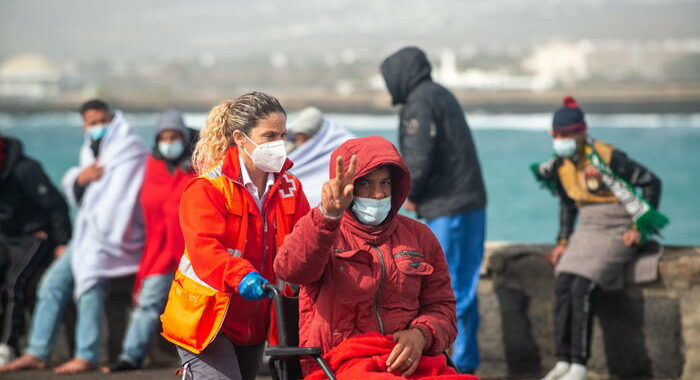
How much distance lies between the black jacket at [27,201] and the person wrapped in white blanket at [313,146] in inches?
73.5

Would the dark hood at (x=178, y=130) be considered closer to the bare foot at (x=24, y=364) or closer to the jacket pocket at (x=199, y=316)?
the bare foot at (x=24, y=364)

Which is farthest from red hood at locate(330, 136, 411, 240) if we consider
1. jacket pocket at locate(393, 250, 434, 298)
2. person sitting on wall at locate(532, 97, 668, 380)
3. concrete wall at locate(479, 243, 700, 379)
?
concrete wall at locate(479, 243, 700, 379)

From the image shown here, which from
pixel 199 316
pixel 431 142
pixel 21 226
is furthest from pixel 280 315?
pixel 21 226

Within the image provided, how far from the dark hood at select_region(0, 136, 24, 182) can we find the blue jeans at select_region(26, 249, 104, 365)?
70 cm

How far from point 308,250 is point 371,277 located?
0.30 metres

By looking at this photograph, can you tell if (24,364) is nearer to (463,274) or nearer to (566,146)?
(463,274)

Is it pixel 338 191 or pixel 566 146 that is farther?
pixel 566 146

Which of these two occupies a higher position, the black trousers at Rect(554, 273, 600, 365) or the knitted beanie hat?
the knitted beanie hat

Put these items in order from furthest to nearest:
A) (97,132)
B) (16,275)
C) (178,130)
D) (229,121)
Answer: (16,275) → (97,132) → (178,130) → (229,121)

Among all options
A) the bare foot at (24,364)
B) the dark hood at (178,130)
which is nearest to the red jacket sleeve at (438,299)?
the dark hood at (178,130)

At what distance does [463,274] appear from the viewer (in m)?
6.45

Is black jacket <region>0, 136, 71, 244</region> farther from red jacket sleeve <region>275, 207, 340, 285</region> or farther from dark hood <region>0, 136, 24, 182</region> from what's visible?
red jacket sleeve <region>275, 207, 340, 285</region>

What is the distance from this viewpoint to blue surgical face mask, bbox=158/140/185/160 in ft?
22.6

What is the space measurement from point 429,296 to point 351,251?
376 mm
